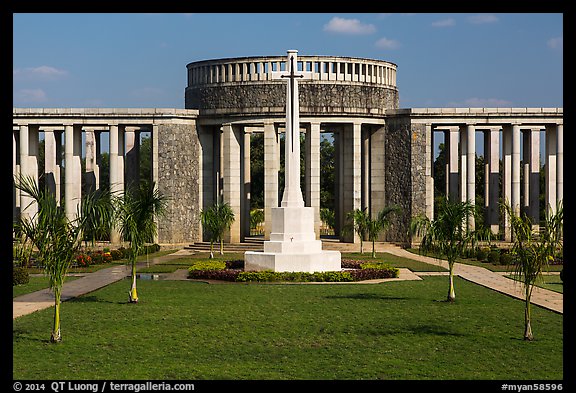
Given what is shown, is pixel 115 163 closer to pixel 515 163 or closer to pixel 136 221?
pixel 515 163

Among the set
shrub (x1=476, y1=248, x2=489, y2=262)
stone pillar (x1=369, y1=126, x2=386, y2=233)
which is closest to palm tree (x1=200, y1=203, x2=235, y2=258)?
stone pillar (x1=369, y1=126, x2=386, y2=233)

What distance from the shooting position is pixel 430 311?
82.2 feet

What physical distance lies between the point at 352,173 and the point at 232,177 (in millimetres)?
7600

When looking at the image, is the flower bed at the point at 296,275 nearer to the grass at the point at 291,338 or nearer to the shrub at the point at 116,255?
the grass at the point at 291,338

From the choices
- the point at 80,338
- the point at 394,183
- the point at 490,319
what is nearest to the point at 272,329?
the point at 80,338

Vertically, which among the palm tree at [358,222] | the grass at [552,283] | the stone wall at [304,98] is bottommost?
the grass at [552,283]

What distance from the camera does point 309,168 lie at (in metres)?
56.4

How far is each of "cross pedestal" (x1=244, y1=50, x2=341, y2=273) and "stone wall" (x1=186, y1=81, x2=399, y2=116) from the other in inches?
759

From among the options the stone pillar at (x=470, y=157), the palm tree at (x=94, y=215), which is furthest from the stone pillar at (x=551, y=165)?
the palm tree at (x=94, y=215)

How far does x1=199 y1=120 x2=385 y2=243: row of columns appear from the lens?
2217 inches

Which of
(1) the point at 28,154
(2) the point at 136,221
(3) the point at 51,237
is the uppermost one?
(1) the point at 28,154

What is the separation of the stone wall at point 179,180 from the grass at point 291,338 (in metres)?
27.0

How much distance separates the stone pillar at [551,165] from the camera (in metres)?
57.2

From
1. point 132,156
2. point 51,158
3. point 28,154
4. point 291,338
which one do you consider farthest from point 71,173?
point 291,338
